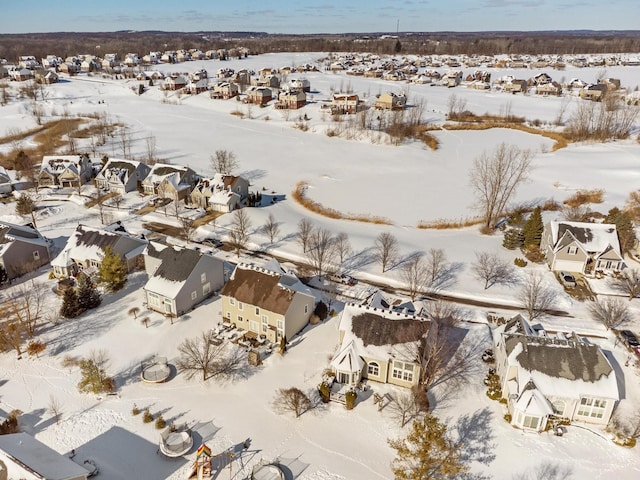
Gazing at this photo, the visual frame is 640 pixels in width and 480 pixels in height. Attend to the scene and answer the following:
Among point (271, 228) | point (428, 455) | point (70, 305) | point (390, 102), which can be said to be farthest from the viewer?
point (390, 102)

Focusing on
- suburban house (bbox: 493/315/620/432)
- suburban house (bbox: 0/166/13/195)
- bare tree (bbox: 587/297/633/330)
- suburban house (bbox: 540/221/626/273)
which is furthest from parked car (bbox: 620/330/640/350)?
suburban house (bbox: 0/166/13/195)

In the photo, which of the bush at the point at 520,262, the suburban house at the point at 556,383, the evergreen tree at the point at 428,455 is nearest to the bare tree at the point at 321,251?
the bush at the point at 520,262

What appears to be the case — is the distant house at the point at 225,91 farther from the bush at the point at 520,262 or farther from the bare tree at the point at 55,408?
the bare tree at the point at 55,408

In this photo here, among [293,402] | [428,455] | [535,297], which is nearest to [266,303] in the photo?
[293,402]

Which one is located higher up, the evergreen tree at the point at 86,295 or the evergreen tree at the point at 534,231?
the evergreen tree at the point at 534,231

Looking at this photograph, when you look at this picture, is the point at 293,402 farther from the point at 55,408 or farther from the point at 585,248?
the point at 585,248

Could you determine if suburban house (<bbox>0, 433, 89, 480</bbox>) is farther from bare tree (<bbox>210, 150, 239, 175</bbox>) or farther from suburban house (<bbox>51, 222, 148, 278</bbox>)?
bare tree (<bbox>210, 150, 239, 175</bbox>)

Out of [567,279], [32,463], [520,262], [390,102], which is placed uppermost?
[390,102]
